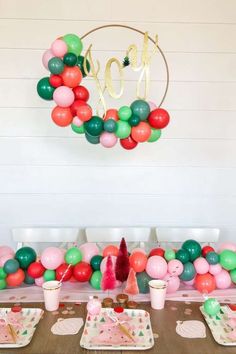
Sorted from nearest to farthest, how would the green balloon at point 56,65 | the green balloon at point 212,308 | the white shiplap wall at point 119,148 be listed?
the green balloon at point 212,308
the green balloon at point 56,65
the white shiplap wall at point 119,148

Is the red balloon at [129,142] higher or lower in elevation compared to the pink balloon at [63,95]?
lower

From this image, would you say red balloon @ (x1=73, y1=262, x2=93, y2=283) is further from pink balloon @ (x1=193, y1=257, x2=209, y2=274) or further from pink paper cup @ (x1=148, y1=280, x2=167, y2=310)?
pink balloon @ (x1=193, y1=257, x2=209, y2=274)

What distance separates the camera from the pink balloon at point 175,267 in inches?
52.7

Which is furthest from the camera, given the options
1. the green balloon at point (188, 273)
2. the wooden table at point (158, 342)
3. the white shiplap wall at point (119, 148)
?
the white shiplap wall at point (119, 148)

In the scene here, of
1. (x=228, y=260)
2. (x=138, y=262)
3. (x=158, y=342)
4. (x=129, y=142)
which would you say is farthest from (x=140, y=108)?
(x=158, y=342)

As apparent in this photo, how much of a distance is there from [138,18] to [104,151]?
0.78 metres

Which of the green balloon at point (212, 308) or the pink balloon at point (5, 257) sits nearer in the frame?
the green balloon at point (212, 308)

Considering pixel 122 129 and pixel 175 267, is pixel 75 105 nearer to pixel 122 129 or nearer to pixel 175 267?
pixel 122 129

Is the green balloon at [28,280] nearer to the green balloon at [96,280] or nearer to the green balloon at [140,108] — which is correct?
the green balloon at [96,280]

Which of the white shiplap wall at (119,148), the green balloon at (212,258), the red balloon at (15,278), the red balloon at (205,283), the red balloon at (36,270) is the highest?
the white shiplap wall at (119,148)

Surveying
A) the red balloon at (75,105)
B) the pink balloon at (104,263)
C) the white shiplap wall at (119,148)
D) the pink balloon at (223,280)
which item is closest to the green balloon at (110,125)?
the red balloon at (75,105)

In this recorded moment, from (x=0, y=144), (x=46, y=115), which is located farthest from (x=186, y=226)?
(x=0, y=144)

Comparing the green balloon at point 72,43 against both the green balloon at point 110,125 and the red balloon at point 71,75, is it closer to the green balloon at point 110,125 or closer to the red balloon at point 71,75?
the red balloon at point 71,75

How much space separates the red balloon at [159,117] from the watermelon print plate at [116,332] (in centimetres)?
67
